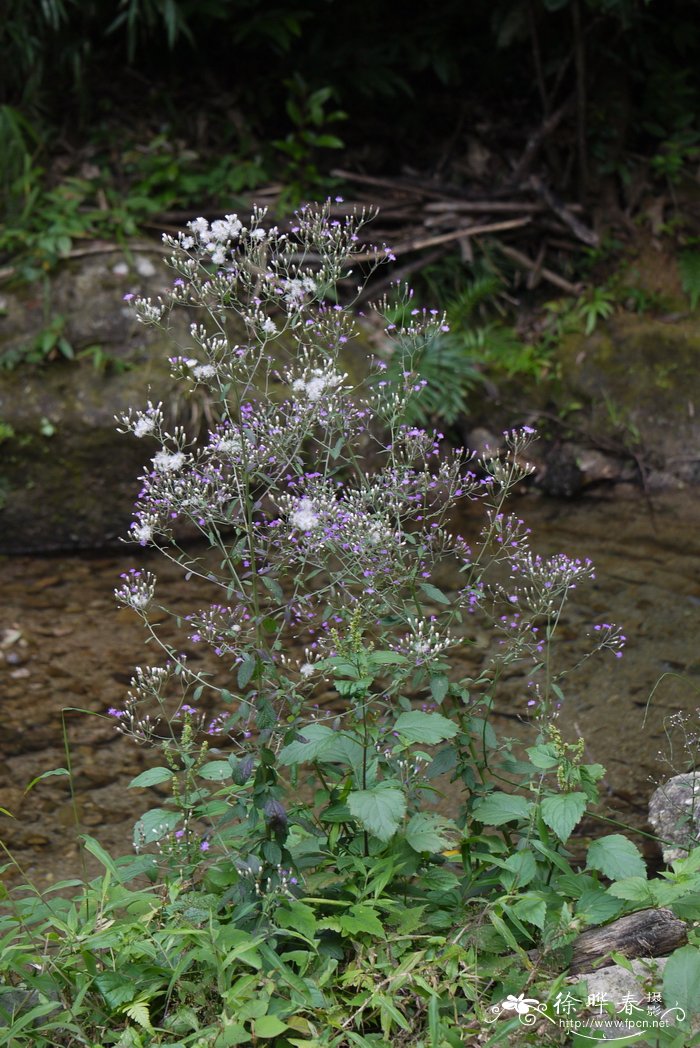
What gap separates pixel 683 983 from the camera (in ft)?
5.86

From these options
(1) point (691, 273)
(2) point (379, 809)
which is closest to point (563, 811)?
(2) point (379, 809)

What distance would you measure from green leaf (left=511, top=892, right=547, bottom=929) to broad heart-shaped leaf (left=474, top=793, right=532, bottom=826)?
Result: 0.16 m

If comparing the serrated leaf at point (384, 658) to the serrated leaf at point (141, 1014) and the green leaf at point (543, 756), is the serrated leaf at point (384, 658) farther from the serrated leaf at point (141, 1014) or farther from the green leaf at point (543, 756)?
the serrated leaf at point (141, 1014)

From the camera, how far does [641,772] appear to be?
3201 mm

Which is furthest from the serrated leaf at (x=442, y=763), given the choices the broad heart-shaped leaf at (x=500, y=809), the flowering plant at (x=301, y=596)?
the broad heart-shaped leaf at (x=500, y=809)

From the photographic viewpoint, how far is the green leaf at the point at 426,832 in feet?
6.88

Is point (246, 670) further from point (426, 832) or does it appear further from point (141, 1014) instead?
point (141, 1014)

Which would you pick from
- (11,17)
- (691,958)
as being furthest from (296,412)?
(11,17)

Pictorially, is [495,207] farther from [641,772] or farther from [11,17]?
[641,772]

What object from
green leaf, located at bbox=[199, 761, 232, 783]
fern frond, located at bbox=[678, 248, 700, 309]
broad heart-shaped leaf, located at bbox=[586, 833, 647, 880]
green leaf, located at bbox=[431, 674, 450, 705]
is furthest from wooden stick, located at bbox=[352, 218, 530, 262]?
broad heart-shaped leaf, located at bbox=[586, 833, 647, 880]

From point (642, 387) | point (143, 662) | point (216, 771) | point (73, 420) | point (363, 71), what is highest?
point (363, 71)

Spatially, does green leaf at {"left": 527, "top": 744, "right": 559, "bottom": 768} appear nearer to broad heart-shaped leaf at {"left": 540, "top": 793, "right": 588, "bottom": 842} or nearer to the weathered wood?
broad heart-shaped leaf at {"left": 540, "top": 793, "right": 588, "bottom": 842}

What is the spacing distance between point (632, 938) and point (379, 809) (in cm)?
63

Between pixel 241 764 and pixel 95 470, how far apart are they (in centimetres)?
364
